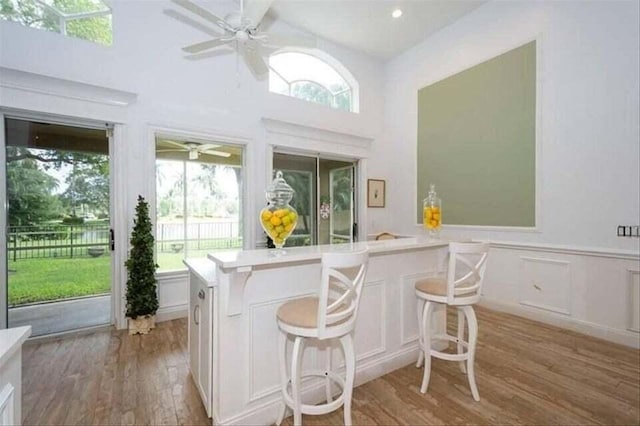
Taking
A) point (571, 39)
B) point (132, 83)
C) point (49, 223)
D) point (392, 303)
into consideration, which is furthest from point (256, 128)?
point (571, 39)

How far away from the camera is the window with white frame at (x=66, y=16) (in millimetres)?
2943

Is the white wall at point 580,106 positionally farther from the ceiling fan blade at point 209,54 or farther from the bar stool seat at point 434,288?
the ceiling fan blade at point 209,54

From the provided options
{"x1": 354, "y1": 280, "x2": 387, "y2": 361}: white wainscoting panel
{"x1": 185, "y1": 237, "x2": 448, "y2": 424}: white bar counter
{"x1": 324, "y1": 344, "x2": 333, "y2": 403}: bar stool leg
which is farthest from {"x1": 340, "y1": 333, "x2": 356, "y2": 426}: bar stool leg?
{"x1": 354, "y1": 280, "x2": 387, "y2": 361}: white wainscoting panel

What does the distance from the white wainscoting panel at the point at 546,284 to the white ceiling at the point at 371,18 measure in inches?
147

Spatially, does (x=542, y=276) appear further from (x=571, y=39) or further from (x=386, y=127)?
(x=386, y=127)

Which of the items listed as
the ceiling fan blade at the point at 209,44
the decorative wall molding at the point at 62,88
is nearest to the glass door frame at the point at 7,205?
the decorative wall molding at the point at 62,88

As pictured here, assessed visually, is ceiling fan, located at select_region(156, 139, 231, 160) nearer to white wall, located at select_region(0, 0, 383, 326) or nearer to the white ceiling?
white wall, located at select_region(0, 0, 383, 326)

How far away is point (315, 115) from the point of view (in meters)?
4.90

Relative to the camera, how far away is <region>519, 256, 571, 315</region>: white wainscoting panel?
11.2ft

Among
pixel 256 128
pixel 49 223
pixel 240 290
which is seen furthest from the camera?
pixel 256 128

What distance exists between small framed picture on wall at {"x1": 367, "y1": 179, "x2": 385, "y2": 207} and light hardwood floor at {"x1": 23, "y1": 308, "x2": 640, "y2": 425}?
306 cm

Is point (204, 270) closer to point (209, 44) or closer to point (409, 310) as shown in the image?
point (409, 310)

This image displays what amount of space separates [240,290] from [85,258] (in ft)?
9.41

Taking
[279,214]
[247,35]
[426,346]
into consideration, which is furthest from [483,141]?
[279,214]
